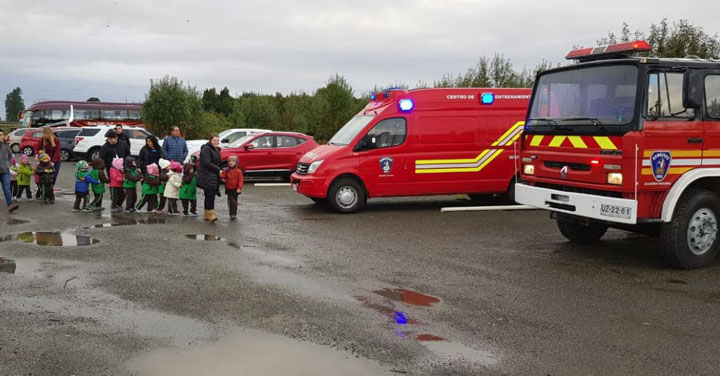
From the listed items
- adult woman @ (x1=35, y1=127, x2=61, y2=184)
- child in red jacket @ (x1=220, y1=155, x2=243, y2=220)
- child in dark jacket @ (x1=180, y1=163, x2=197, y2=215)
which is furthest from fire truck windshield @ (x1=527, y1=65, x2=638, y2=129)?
adult woman @ (x1=35, y1=127, x2=61, y2=184)

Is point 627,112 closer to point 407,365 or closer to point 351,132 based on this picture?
point 407,365

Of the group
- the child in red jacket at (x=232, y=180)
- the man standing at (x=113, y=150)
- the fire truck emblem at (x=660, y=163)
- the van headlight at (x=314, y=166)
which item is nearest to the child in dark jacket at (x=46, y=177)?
the man standing at (x=113, y=150)

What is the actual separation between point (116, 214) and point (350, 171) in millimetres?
4707

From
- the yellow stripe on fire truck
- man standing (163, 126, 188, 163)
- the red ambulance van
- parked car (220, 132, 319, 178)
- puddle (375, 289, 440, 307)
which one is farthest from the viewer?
parked car (220, 132, 319, 178)

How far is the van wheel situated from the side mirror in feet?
22.2

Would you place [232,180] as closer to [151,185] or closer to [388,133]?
[151,185]

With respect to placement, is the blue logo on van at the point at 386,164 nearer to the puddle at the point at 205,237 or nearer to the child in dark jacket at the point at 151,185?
the puddle at the point at 205,237

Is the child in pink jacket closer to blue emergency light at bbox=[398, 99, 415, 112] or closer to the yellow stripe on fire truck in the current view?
blue emergency light at bbox=[398, 99, 415, 112]

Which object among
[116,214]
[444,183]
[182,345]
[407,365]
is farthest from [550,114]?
[116,214]

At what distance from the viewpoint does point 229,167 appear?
40.9 feet

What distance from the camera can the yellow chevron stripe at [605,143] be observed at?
8.19m

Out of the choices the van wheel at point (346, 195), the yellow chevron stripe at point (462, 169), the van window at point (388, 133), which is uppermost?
the van window at point (388, 133)

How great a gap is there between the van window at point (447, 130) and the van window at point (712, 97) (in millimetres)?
5907

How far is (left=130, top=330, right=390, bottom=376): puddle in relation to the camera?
478 centimetres
